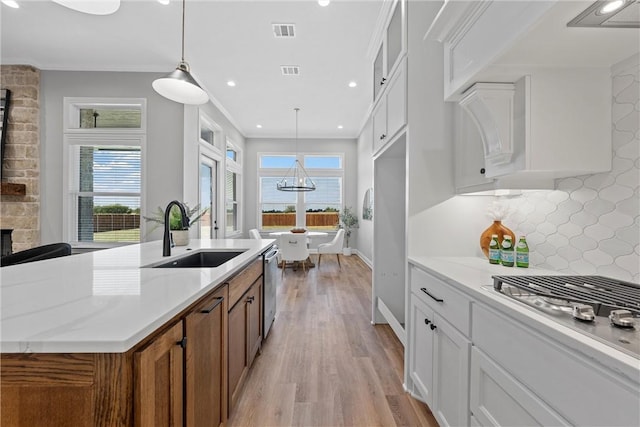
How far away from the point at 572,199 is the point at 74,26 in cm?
497

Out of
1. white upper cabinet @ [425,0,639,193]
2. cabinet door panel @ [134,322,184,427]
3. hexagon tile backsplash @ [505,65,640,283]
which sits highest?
white upper cabinet @ [425,0,639,193]

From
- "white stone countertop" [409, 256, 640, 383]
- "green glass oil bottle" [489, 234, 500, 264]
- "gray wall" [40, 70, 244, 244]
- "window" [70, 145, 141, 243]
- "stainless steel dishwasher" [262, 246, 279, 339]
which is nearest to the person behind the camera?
"white stone countertop" [409, 256, 640, 383]

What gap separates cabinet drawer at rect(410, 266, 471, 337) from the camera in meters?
1.21

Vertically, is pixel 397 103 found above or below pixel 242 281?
above

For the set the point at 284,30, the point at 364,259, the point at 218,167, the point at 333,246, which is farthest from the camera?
the point at 364,259

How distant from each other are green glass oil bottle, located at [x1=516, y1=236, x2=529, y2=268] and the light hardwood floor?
1.03 meters

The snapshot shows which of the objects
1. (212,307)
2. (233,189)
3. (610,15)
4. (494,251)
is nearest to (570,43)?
(610,15)

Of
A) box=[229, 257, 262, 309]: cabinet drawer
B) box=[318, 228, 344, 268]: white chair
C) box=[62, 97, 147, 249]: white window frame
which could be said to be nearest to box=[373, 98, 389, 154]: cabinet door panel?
Answer: box=[229, 257, 262, 309]: cabinet drawer

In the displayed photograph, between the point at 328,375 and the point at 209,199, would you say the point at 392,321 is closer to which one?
the point at 328,375

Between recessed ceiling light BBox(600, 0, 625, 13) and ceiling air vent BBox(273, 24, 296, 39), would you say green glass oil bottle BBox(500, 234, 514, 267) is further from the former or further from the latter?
ceiling air vent BBox(273, 24, 296, 39)

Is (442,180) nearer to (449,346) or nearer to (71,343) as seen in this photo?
(449,346)

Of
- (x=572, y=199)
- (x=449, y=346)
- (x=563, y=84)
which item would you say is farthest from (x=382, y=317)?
(x=563, y=84)

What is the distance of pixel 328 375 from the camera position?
6.85 feet

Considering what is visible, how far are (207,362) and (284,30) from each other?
341cm
